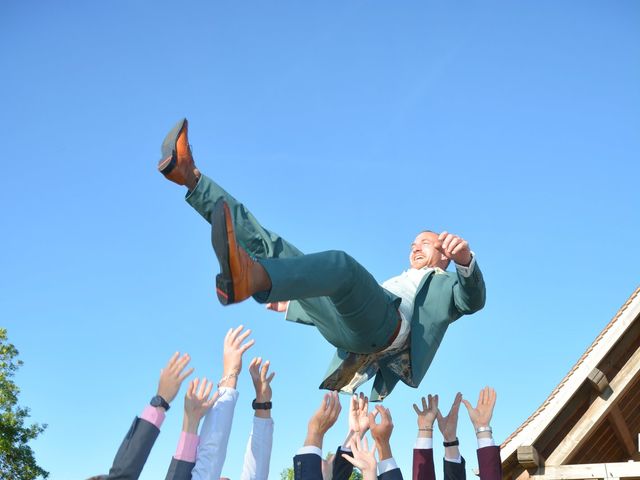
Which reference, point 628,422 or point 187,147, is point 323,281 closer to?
point 187,147

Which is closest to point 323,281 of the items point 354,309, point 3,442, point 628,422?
point 354,309

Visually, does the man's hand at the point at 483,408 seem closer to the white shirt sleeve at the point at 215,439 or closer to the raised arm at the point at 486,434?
the raised arm at the point at 486,434

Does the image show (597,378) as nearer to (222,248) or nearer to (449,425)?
(449,425)

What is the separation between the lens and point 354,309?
337cm

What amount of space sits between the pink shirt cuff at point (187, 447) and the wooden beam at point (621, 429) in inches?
150

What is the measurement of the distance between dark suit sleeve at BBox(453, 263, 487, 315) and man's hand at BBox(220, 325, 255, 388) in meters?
1.21

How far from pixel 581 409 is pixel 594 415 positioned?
0.15 m

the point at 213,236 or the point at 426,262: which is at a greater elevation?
the point at 426,262

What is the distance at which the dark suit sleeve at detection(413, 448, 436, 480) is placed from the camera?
3.06 m

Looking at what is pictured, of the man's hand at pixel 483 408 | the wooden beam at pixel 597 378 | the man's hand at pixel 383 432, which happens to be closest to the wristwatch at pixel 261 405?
the man's hand at pixel 383 432

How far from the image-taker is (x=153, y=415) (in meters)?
2.89

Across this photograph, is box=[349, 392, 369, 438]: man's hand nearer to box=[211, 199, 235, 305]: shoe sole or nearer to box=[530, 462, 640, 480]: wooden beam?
box=[211, 199, 235, 305]: shoe sole

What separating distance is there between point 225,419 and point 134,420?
476 mm

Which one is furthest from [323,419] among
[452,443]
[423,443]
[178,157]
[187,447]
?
[178,157]
